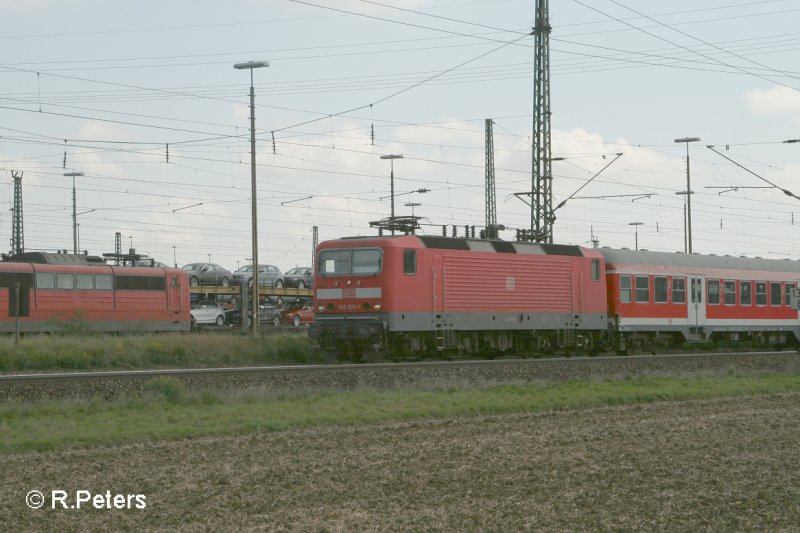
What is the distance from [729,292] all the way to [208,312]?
29916mm

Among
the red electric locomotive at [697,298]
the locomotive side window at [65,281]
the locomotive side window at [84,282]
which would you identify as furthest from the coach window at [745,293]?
the locomotive side window at [65,281]

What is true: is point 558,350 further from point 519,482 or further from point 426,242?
point 519,482

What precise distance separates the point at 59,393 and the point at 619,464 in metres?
10.8

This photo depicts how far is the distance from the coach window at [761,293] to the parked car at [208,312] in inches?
1170

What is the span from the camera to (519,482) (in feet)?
42.0

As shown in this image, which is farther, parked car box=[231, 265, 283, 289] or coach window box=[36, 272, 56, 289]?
parked car box=[231, 265, 283, 289]

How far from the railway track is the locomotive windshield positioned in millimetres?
3861

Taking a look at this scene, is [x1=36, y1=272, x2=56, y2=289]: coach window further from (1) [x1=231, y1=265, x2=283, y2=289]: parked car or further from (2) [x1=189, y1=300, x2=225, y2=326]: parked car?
(1) [x1=231, y1=265, x2=283, y2=289]: parked car

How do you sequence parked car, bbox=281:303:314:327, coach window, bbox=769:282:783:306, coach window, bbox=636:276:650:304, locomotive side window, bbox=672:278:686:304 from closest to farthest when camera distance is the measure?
coach window, bbox=636:276:650:304
locomotive side window, bbox=672:278:686:304
coach window, bbox=769:282:783:306
parked car, bbox=281:303:314:327

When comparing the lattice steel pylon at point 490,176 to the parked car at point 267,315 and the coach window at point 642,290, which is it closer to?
the coach window at point 642,290

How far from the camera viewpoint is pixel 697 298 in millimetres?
40594

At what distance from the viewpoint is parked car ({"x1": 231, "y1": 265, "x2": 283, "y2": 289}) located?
6675 cm

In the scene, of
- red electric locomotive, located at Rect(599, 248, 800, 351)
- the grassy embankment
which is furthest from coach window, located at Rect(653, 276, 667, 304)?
the grassy embankment

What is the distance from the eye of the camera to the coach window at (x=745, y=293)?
42656 mm
